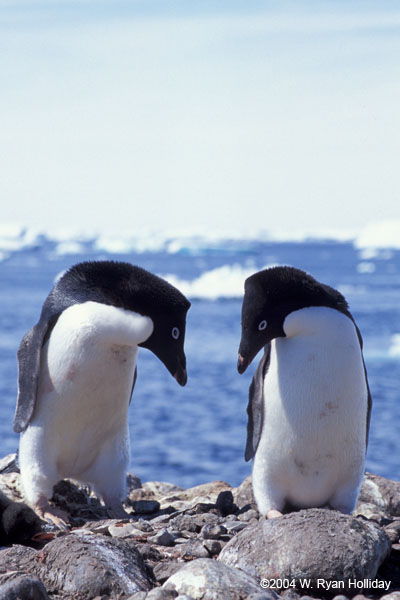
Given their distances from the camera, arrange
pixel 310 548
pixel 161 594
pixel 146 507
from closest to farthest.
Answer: pixel 161 594
pixel 310 548
pixel 146 507

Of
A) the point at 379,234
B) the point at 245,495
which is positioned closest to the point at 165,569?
the point at 245,495

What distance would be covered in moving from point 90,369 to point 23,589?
1774mm

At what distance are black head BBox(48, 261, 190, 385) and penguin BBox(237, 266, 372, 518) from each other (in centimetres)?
37

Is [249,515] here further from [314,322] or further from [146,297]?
[146,297]

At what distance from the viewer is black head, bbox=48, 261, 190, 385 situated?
14.2ft

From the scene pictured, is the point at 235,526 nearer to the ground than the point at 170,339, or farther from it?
nearer to the ground

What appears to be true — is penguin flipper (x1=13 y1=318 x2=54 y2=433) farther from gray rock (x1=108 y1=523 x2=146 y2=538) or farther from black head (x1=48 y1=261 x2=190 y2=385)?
gray rock (x1=108 y1=523 x2=146 y2=538)

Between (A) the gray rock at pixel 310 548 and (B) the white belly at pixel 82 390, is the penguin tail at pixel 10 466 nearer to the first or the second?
(B) the white belly at pixel 82 390

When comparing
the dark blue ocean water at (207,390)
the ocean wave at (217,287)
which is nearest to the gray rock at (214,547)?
the dark blue ocean water at (207,390)

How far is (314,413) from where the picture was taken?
420cm

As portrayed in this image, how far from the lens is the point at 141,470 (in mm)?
11273

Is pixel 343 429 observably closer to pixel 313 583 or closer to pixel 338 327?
pixel 338 327

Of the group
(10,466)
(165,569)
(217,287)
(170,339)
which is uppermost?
(217,287)


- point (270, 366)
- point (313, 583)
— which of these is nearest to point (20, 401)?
point (270, 366)
